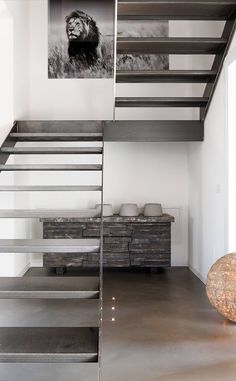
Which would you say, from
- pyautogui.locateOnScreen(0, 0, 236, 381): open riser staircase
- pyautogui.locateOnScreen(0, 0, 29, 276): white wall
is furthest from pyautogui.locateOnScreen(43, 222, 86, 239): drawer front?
pyautogui.locateOnScreen(0, 0, 236, 381): open riser staircase

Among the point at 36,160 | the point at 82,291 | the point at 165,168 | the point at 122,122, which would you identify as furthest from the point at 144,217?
the point at 82,291

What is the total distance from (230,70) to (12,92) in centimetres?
259

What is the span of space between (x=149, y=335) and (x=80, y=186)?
139 cm

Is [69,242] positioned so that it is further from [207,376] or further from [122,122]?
[122,122]

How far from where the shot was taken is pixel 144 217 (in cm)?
527

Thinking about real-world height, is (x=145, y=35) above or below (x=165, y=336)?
above

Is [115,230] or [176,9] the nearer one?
[176,9]

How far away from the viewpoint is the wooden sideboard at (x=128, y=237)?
5.23 m

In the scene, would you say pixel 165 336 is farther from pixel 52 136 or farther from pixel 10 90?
pixel 10 90

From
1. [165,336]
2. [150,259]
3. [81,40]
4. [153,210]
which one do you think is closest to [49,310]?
[165,336]

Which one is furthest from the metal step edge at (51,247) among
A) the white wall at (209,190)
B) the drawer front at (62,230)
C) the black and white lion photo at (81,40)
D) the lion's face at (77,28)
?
the lion's face at (77,28)

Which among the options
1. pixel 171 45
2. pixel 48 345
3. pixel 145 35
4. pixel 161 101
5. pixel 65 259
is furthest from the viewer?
pixel 145 35

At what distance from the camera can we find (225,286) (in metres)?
3.29

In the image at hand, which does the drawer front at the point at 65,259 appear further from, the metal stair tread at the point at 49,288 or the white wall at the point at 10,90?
the metal stair tread at the point at 49,288
